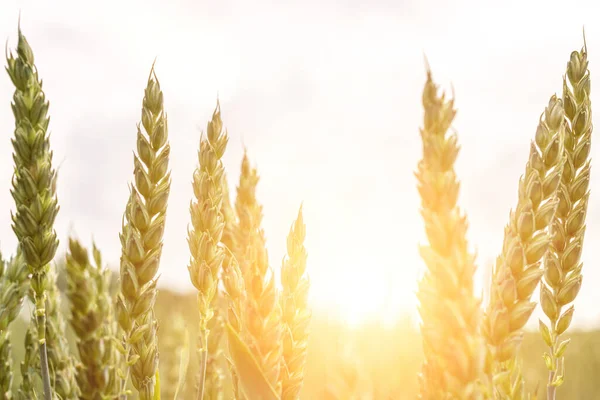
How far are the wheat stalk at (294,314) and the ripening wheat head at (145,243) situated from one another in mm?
426

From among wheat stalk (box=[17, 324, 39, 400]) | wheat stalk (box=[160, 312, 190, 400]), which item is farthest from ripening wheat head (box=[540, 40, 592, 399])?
wheat stalk (box=[160, 312, 190, 400])

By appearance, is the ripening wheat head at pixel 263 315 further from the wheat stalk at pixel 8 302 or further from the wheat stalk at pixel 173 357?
the wheat stalk at pixel 173 357

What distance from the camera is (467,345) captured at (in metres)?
1.13

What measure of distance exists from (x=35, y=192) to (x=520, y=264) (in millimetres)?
1478

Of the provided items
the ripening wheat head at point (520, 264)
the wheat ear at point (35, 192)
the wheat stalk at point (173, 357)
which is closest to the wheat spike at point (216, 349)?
the wheat ear at point (35, 192)

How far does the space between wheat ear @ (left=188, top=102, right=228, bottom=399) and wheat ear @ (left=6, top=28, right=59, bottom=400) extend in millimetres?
471

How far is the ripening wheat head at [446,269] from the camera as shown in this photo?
1.10 m

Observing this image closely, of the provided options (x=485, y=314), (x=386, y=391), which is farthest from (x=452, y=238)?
(x=386, y=391)

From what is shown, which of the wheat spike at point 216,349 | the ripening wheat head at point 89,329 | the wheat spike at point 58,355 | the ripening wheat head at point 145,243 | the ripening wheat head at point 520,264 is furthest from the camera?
the wheat spike at point 216,349

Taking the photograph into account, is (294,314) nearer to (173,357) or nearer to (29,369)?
(29,369)

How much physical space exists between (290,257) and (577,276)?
1.03 meters

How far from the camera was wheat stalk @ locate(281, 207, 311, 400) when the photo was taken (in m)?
1.49

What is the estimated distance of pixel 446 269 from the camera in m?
1.10

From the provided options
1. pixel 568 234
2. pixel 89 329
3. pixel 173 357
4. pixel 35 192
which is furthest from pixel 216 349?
pixel 173 357
